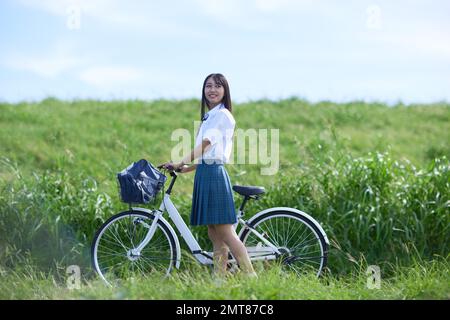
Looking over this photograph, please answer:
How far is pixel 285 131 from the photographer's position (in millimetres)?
11414

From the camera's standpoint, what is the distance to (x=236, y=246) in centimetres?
461

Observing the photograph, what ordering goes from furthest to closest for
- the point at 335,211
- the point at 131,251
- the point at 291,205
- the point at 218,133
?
the point at 291,205
the point at 335,211
the point at 131,251
the point at 218,133

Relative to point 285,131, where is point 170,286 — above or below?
below

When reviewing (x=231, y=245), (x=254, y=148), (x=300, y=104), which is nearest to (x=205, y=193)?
(x=231, y=245)

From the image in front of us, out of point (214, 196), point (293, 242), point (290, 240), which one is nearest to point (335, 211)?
point (293, 242)

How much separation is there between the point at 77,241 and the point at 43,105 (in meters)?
7.45

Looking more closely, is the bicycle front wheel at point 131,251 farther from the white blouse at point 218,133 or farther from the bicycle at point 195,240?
the white blouse at point 218,133

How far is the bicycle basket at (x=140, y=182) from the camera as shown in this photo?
459cm

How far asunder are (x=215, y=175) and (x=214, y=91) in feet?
2.01

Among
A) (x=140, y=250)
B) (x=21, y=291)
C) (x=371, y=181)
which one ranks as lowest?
(x=21, y=291)

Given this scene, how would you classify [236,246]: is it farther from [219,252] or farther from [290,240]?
[290,240]

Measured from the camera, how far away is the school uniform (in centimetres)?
453

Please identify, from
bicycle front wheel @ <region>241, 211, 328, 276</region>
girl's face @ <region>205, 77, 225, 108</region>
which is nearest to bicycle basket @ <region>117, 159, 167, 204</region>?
girl's face @ <region>205, 77, 225, 108</region>

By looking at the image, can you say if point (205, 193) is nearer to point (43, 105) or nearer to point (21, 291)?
point (21, 291)
